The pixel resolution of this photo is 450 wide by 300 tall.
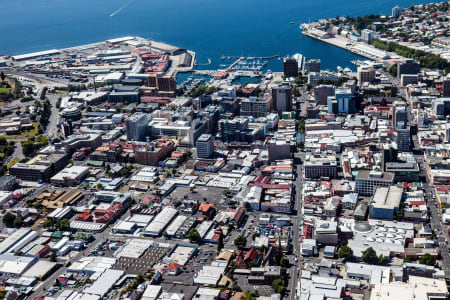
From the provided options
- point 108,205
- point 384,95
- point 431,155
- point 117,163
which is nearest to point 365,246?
point 431,155

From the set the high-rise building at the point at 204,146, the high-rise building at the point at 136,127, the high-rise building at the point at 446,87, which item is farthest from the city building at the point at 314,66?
the high-rise building at the point at 204,146

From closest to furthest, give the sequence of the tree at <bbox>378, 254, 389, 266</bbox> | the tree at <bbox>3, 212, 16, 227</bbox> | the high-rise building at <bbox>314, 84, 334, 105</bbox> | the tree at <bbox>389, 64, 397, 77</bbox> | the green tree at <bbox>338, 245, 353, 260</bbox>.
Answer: the tree at <bbox>378, 254, 389, 266</bbox> < the green tree at <bbox>338, 245, 353, 260</bbox> < the tree at <bbox>3, 212, 16, 227</bbox> < the high-rise building at <bbox>314, 84, 334, 105</bbox> < the tree at <bbox>389, 64, 397, 77</bbox>

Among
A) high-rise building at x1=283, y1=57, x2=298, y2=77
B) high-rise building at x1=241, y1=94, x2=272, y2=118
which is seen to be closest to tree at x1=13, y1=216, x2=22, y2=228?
high-rise building at x1=241, y1=94, x2=272, y2=118

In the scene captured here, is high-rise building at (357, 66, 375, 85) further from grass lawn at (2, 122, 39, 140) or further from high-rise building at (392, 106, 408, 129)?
grass lawn at (2, 122, 39, 140)

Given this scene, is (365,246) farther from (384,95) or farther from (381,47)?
(381,47)

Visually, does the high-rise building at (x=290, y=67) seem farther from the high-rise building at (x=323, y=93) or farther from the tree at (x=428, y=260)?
the tree at (x=428, y=260)

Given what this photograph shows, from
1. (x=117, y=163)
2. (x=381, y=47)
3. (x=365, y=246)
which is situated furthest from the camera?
(x=381, y=47)
